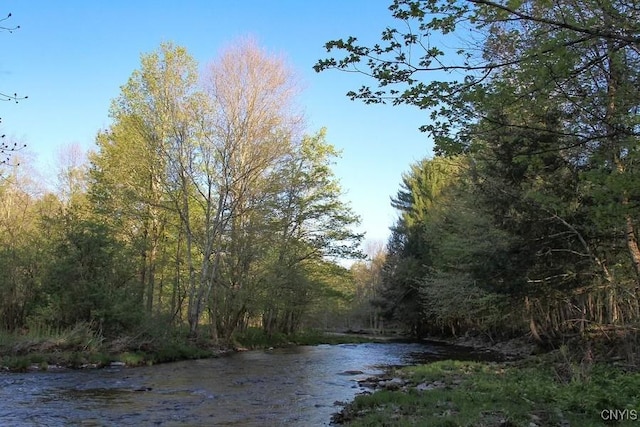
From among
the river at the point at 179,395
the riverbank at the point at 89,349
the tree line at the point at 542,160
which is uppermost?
the tree line at the point at 542,160

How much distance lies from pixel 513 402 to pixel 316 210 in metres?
24.4

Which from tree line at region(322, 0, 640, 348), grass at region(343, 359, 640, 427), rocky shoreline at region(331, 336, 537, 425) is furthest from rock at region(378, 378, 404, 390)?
tree line at region(322, 0, 640, 348)

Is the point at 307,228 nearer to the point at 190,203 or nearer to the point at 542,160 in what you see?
the point at 190,203

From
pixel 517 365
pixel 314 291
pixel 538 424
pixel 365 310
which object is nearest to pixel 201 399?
pixel 538 424

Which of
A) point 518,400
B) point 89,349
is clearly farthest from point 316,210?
point 518,400

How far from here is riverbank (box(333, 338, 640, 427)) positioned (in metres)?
7.58

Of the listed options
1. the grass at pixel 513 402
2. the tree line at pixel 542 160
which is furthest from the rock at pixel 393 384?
the tree line at pixel 542 160

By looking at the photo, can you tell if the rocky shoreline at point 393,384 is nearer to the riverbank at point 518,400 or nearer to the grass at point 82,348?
the riverbank at point 518,400

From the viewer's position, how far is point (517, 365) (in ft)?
52.6

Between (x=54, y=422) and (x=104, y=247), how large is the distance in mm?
11923

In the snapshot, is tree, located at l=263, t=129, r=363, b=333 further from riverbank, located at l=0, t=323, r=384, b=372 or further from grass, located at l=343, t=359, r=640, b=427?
grass, located at l=343, t=359, r=640, b=427

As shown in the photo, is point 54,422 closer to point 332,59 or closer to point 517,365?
point 332,59

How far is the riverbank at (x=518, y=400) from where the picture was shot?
758cm

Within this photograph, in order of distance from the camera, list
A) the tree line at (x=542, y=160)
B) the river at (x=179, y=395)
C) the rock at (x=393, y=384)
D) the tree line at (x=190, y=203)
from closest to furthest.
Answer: the tree line at (x=542, y=160) < the river at (x=179, y=395) < the rock at (x=393, y=384) < the tree line at (x=190, y=203)
